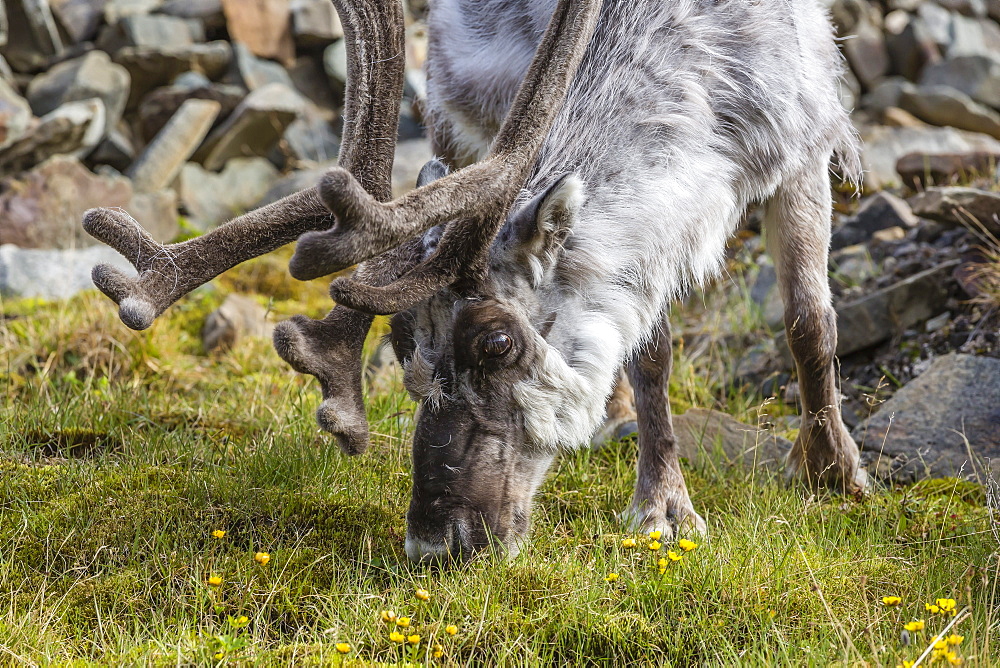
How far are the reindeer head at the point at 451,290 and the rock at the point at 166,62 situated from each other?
7885 mm

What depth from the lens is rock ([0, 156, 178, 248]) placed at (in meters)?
7.95

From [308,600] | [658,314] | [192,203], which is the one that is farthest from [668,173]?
[192,203]

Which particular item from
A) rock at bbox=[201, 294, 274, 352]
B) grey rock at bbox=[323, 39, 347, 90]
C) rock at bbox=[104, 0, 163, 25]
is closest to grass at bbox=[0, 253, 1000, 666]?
rock at bbox=[201, 294, 274, 352]

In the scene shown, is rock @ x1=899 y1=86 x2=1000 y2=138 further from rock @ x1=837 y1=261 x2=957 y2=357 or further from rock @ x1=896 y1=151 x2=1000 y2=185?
rock @ x1=837 y1=261 x2=957 y2=357

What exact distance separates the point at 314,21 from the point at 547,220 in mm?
8898

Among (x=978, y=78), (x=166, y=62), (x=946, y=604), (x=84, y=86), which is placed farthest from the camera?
(x=978, y=78)

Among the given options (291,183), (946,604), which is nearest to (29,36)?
(291,183)

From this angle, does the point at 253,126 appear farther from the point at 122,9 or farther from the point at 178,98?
the point at 122,9

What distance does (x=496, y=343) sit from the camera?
3.27 meters

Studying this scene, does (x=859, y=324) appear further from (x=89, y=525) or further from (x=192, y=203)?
(x=192, y=203)

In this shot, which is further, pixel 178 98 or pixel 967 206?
pixel 178 98

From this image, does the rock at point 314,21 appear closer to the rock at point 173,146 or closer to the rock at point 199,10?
the rock at point 199,10

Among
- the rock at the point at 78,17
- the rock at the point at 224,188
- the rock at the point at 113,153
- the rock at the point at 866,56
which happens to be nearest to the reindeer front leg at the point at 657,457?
the rock at the point at 224,188

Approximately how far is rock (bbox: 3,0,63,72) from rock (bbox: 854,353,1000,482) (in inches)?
363
